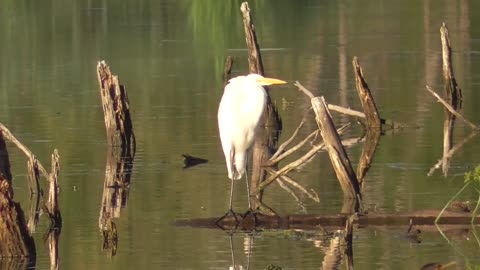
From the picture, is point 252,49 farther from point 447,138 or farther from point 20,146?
point 20,146

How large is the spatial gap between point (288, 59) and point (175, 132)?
40.0ft

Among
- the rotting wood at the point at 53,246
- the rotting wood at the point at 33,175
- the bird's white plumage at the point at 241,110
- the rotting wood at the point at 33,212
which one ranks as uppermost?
the bird's white plumage at the point at 241,110

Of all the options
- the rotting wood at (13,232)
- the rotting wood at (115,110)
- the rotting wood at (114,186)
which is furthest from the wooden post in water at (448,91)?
the rotting wood at (13,232)

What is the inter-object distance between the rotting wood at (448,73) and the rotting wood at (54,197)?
9.62 meters

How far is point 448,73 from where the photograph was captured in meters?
24.1

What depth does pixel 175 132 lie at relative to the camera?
23.4 metres

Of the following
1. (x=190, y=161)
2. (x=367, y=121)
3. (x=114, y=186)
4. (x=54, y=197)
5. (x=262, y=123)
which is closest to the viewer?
(x=54, y=197)

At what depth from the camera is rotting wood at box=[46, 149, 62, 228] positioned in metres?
14.5

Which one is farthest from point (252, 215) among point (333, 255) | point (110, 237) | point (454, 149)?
point (454, 149)

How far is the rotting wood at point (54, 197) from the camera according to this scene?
47.4ft

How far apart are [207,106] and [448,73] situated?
15.2 ft

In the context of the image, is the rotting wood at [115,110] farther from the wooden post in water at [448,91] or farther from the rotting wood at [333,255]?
the rotting wood at [333,255]

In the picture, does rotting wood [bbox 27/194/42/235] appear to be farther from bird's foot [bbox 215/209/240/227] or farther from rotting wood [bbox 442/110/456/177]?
rotting wood [bbox 442/110/456/177]

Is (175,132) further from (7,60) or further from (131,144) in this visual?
(7,60)
